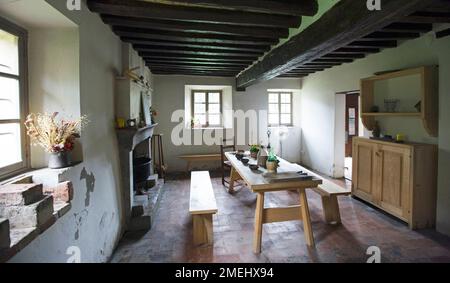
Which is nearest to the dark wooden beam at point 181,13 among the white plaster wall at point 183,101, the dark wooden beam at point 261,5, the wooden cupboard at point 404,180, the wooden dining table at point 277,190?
the dark wooden beam at point 261,5

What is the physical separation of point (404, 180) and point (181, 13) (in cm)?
331

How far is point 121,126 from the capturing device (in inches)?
118

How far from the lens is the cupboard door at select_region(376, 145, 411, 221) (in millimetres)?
3215

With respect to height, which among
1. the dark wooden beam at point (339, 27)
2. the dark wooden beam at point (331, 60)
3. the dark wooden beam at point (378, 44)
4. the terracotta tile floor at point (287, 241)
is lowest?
the terracotta tile floor at point (287, 241)

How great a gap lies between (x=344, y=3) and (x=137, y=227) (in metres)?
3.23

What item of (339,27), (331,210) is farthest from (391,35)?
(331,210)

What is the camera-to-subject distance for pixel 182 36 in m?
3.04

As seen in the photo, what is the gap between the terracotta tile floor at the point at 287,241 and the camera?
2596 mm

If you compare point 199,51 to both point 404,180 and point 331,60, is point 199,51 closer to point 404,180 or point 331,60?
point 331,60

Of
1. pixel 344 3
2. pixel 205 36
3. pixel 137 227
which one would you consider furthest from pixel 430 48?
pixel 137 227

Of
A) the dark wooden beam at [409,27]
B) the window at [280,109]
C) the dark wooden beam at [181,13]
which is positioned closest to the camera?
the dark wooden beam at [181,13]

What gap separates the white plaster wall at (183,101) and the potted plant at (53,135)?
4.46 metres

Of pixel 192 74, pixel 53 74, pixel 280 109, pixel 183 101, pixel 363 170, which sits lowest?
pixel 363 170

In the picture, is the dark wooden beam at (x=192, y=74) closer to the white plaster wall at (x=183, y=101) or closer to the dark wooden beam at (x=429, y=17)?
the white plaster wall at (x=183, y=101)
